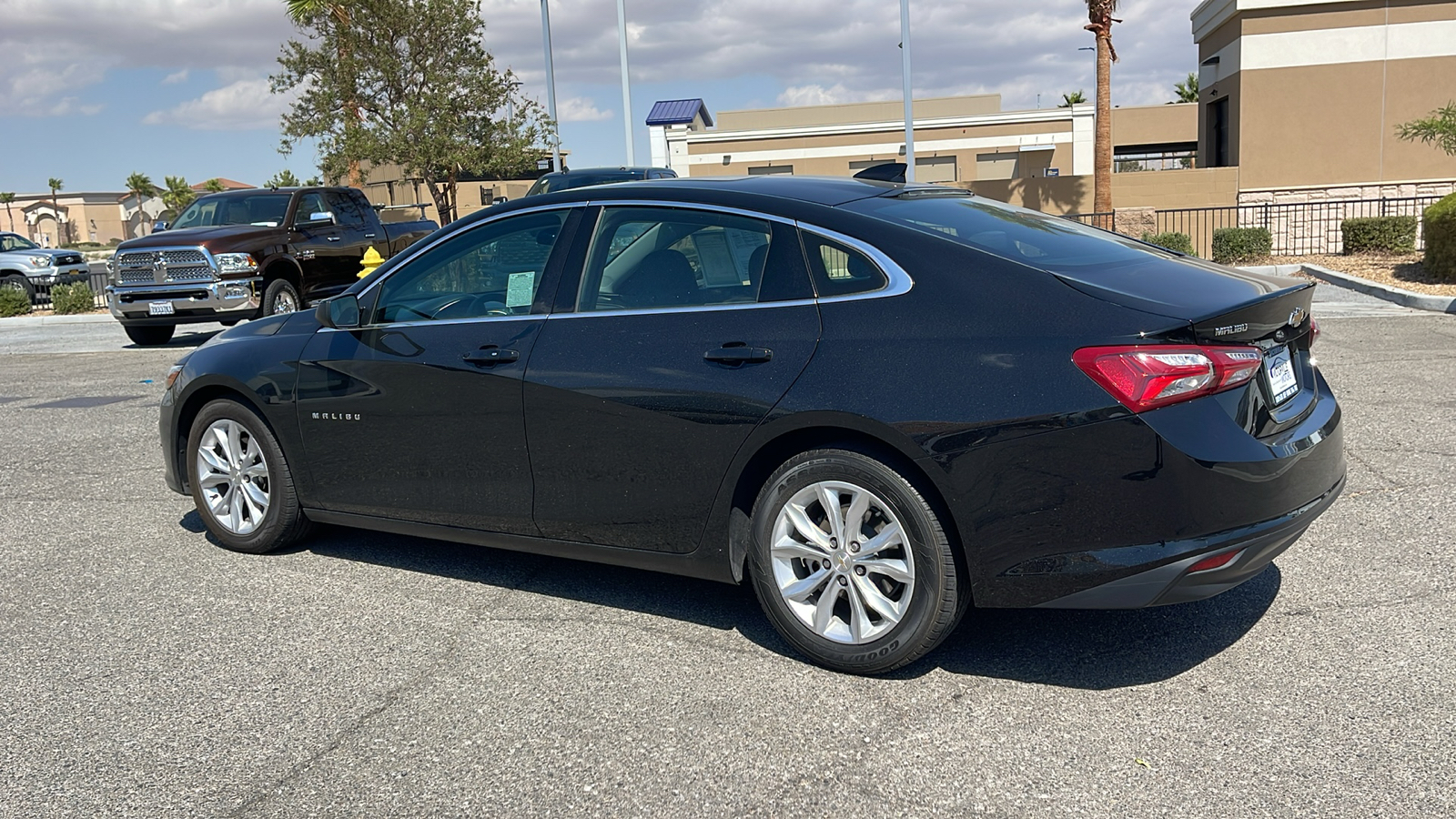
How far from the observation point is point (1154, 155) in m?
55.0

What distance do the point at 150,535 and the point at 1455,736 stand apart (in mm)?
5893

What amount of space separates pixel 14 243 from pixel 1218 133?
31.2m

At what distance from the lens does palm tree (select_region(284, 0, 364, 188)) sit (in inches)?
961

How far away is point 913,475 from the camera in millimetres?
3793

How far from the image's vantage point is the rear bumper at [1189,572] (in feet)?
11.4

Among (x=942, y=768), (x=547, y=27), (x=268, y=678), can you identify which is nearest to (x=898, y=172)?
(x=942, y=768)

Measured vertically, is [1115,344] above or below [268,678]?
above

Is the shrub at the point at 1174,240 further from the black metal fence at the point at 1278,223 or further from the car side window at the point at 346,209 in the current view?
the car side window at the point at 346,209

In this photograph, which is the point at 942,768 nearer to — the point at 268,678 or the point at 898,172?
the point at 268,678

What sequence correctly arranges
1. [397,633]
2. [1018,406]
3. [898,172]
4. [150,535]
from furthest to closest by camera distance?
[150,535], [898,172], [397,633], [1018,406]

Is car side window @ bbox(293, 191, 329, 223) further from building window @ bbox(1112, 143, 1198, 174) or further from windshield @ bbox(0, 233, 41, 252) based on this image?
building window @ bbox(1112, 143, 1198, 174)

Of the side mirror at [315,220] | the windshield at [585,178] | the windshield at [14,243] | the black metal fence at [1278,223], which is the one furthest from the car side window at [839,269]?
the windshield at [14,243]

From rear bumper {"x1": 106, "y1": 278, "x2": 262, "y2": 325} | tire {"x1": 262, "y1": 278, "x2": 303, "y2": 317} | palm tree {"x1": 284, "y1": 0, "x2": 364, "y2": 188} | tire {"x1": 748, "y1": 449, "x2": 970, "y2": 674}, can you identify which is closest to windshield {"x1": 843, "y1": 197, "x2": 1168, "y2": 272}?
tire {"x1": 748, "y1": 449, "x2": 970, "y2": 674}

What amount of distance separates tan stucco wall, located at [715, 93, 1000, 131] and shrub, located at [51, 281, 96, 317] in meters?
30.9
